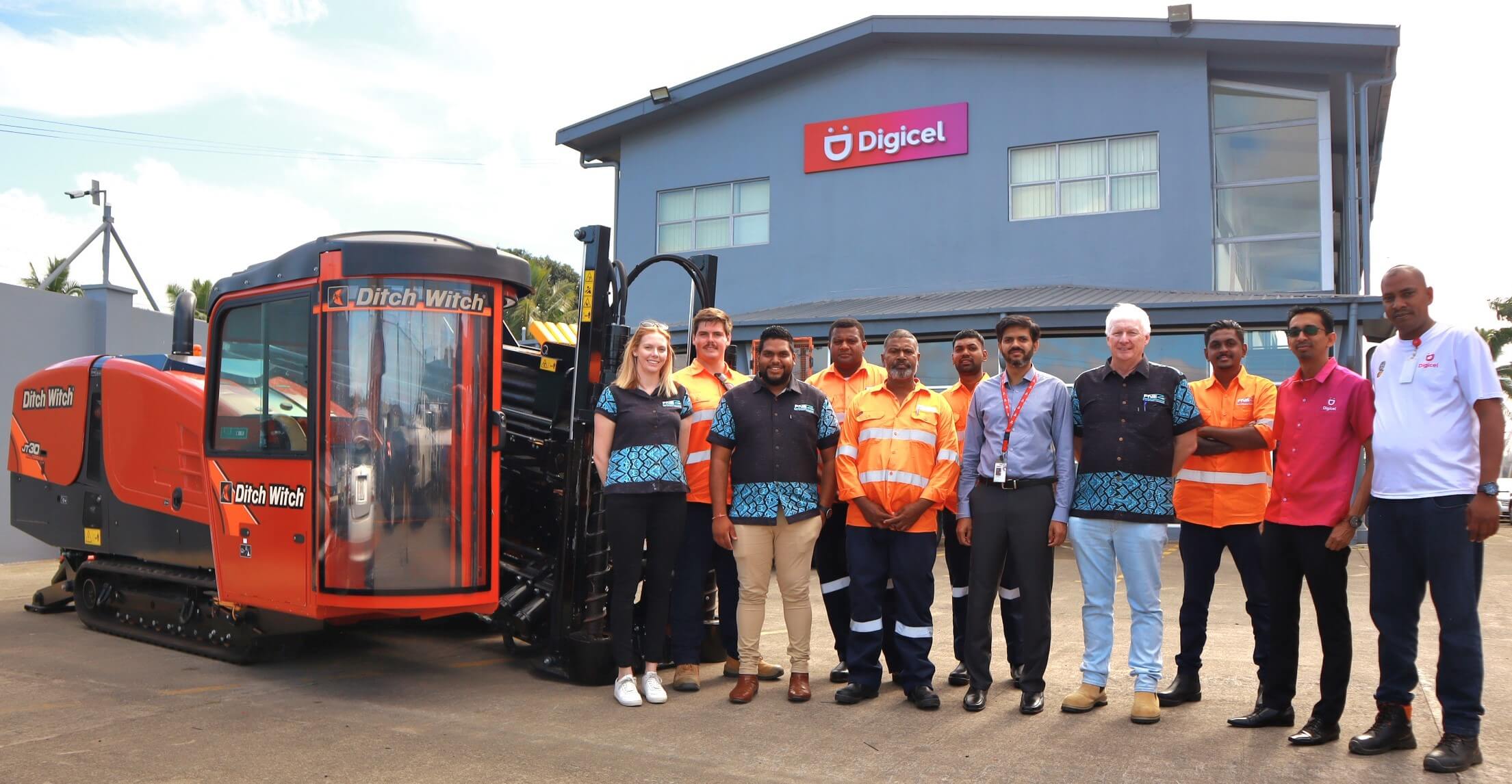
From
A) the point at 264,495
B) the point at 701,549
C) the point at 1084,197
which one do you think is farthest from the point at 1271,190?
the point at 264,495

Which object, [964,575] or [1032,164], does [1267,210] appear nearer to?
[1032,164]

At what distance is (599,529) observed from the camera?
261 inches

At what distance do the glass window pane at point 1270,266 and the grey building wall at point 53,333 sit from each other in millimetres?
16056

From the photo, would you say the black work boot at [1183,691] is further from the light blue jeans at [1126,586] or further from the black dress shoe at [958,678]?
the black dress shoe at [958,678]

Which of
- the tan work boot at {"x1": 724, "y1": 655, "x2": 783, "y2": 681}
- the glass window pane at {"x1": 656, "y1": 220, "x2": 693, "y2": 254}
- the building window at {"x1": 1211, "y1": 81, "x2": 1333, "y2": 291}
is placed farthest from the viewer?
the glass window pane at {"x1": 656, "y1": 220, "x2": 693, "y2": 254}

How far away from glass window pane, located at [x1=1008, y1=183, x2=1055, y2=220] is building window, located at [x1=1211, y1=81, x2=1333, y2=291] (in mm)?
2559

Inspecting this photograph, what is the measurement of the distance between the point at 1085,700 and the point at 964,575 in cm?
106

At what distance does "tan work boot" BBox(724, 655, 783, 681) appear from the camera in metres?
6.65

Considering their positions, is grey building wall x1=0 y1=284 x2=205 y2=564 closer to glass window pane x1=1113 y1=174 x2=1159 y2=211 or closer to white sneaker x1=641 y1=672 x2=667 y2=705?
white sneaker x1=641 y1=672 x2=667 y2=705

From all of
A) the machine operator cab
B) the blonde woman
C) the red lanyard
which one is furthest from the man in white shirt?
the machine operator cab

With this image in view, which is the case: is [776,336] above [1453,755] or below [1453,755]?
above

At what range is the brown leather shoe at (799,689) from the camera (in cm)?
601

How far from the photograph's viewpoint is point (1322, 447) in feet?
17.1

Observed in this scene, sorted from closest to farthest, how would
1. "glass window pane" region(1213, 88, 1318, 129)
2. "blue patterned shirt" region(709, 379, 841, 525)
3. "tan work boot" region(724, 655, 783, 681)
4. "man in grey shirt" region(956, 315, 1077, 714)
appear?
"man in grey shirt" region(956, 315, 1077, 714) < "blue patterned shirt" region(709, 379, 841, 525) < "tan work boot" region(724, 655, 783, 681) < "glass window pane" region(1213, 88, 1318, 129)
